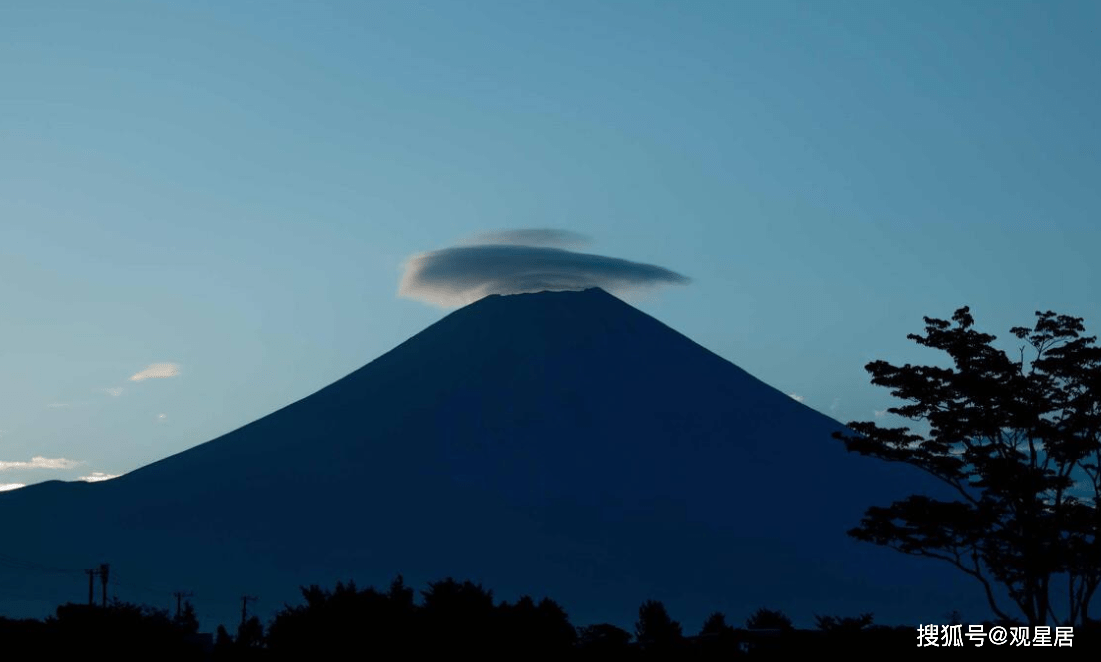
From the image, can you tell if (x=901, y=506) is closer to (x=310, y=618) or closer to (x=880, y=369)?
(x=880, y=369)

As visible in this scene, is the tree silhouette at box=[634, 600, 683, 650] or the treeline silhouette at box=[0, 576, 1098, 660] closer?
the treeline silhouette at box=[0, 576, 1098, 660]

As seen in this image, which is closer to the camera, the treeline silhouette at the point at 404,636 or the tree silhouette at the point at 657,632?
the treeline silhouette at the point at 404,636

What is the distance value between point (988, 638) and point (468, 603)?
510 inches

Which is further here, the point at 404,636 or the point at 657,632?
the point at 657,632

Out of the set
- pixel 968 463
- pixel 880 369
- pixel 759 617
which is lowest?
pixel 759 617

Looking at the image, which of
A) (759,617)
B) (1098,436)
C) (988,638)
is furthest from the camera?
(759,617)

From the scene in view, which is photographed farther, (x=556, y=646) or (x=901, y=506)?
(x=901, y=506)

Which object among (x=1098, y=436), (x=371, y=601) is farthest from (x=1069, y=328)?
(x=371, y=601)

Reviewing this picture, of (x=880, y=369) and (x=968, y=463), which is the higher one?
(x=880, y=369)

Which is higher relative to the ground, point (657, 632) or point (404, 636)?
point (404, 636)

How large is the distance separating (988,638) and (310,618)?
55.1 ft

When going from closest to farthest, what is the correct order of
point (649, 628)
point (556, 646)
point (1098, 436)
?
point (556, 646), point (1098, 436), point (649, 628)

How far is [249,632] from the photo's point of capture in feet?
166

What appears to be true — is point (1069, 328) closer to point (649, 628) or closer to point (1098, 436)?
point (1098, 436)
